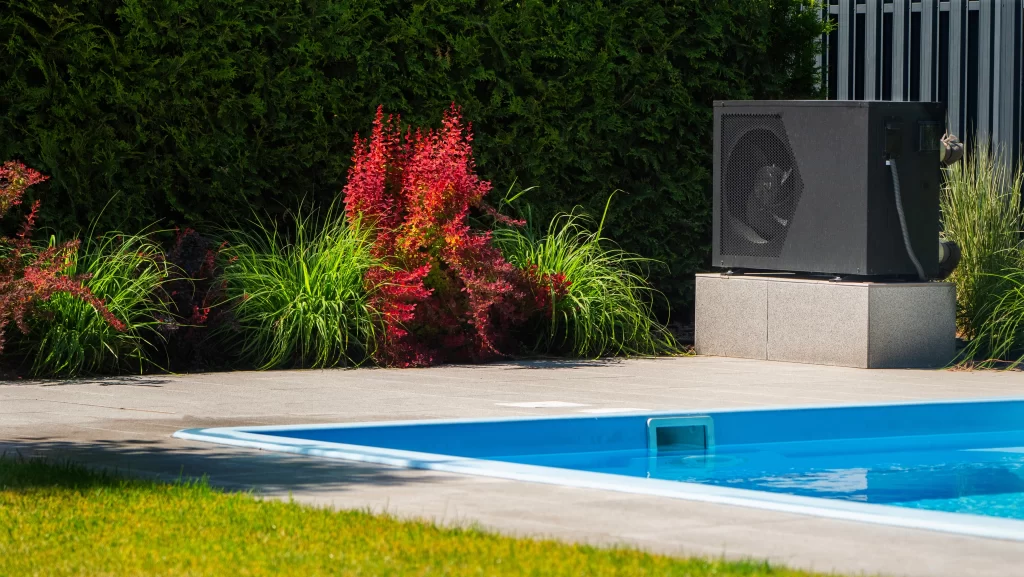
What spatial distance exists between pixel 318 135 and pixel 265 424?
15.2 ft

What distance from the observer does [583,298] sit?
1203 cm

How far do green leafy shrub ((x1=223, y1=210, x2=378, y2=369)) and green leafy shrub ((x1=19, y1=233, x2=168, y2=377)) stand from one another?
556 mm

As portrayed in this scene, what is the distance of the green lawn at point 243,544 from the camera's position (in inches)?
171

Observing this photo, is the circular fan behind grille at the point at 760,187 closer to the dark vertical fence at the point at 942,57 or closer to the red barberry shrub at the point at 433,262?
the red barberry shrub at the point at 433,262

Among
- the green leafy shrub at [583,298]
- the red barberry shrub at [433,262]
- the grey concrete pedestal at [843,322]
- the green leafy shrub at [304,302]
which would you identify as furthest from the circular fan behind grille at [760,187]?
the green leafy shrub at [304,302]

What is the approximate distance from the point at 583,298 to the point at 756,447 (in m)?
3.90

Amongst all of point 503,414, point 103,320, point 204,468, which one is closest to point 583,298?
point 103,320

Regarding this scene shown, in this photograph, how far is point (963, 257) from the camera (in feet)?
41.7

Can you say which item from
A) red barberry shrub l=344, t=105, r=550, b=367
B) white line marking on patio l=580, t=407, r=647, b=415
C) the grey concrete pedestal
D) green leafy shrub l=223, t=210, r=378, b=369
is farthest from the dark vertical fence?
white line marking on patio l=580, t=407, r=647, b=415

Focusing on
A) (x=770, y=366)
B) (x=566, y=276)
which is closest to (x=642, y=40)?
(x=566, y=276)

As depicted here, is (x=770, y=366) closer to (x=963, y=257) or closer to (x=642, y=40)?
(x=963, y=257)

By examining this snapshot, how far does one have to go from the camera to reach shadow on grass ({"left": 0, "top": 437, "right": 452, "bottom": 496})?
5.80 m

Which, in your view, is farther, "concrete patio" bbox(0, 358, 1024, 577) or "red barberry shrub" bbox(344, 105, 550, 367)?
"red barberry shrub" bbox(344, 105, 550, 367)

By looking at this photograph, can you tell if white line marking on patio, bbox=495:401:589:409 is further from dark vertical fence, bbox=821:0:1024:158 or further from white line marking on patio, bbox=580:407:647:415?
dark vertical fence, bbox=821:0:1024:158
